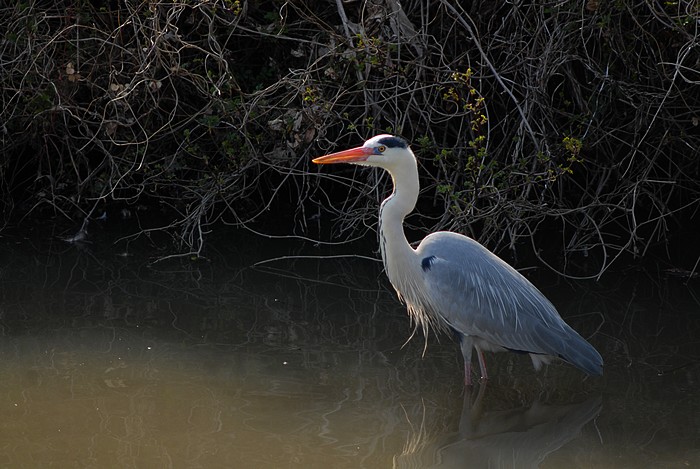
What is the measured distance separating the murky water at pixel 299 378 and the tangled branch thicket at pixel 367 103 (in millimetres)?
568

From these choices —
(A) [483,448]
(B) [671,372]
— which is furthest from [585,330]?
(A) [483,448]

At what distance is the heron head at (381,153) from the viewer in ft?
16.4

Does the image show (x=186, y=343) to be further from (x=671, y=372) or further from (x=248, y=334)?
(x=671, y=372)

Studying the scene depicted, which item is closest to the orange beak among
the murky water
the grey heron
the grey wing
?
the grey heron

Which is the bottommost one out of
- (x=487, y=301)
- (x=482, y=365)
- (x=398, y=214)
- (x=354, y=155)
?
(x=482, y=365)

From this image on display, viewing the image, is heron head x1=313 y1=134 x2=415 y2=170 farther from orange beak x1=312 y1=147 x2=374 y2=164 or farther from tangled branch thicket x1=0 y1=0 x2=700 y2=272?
tangled branch thicket x1=0 y1=0 x2=700 y2=272

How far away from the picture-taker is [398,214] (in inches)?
202

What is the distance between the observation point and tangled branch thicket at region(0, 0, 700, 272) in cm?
634

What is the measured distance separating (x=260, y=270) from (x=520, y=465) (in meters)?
2.89

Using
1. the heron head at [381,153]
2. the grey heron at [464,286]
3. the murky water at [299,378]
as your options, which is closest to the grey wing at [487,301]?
the grey heron at [464,286]

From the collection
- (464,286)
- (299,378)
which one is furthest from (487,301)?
(299,378)

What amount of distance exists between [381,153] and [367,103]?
164cm

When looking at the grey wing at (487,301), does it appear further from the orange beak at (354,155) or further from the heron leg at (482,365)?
the orange beak at (354,155)

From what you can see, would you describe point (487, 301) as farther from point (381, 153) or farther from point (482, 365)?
point (381, 153)
